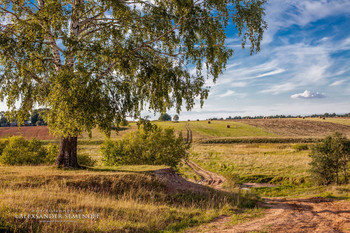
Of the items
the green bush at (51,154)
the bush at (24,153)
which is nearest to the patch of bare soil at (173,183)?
the green bush at (51,154)

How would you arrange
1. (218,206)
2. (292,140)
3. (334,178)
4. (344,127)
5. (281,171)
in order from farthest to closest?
(344,127), (292,140), (281,171), (334,178), (218,206)

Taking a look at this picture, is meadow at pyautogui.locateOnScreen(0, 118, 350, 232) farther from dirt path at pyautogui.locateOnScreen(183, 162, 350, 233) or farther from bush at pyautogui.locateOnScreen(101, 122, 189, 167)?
bush at pyautogui.locateOnScreen(101, 122, 189, 167)

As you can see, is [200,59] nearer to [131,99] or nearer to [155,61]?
[155,61]

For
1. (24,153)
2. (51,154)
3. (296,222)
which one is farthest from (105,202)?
(24,153)

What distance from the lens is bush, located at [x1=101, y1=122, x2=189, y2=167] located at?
961 inches

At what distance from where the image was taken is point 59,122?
39.9 feet

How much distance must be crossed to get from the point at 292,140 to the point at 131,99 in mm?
72050

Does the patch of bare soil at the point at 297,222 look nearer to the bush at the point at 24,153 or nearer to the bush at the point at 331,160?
the bush at the point at 331,160

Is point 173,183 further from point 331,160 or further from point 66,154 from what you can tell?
point 331,160

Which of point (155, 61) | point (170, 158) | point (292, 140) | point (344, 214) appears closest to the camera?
point (344, 214)

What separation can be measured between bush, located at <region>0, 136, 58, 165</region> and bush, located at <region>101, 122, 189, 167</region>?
18.6 feet

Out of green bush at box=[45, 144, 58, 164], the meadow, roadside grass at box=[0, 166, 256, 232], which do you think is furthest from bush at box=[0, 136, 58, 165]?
roadside grass at box=[0, 166, 256, 232]

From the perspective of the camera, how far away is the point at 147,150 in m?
25.2

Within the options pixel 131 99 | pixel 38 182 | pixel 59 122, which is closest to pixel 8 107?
pixel 59 122
